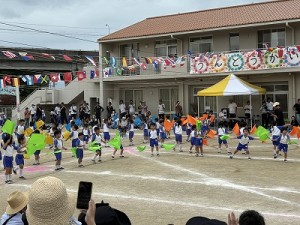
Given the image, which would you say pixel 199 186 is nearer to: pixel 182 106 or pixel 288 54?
pixel 288 54

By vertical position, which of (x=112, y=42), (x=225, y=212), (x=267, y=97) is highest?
(x=112, y=42)

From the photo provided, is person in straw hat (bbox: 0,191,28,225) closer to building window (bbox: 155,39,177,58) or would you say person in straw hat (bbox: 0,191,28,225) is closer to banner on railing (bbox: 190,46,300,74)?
banner on railing (bbox: 190,46,300,74)

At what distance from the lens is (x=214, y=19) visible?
89.1ft

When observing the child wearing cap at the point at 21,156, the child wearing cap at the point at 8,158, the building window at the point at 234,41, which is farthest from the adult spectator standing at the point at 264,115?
the child wearing cap at the point at 8,158

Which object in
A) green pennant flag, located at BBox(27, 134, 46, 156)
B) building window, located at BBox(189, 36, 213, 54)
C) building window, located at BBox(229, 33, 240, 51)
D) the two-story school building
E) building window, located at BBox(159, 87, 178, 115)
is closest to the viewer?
green pennant flag, located at BBox(27, 134, 46, 156)

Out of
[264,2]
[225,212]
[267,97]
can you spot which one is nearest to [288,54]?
[267,97]

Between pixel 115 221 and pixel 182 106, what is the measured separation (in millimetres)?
24516

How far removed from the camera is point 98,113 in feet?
90.8

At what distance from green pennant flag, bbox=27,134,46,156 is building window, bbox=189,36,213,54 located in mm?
16106

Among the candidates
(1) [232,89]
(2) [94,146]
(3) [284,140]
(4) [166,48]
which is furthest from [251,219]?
(4) [166,48]

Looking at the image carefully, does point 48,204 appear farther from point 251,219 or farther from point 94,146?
point 94,146

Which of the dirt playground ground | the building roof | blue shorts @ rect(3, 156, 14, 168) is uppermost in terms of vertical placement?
the building roof

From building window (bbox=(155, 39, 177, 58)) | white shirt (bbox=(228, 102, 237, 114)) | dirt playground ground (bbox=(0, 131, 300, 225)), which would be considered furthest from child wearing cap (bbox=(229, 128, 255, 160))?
building window (bbox=(155, 39, 177, 58))

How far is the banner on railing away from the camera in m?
21.9
